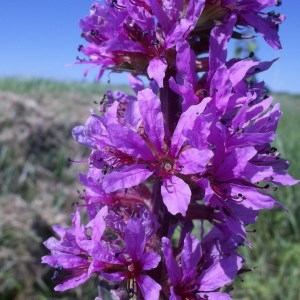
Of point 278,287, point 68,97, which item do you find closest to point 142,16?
point 278,287

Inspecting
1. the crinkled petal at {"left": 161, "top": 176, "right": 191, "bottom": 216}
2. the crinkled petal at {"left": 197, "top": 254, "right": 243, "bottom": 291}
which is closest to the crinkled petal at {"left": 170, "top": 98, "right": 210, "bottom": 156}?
the crinkled petal at {"left": 161, "top": 176, "right": 191, "bottom": 216}

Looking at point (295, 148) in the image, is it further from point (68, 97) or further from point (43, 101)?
point (68, 97)

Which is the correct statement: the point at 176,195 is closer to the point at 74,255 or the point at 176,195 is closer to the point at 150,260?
the point at 150,260

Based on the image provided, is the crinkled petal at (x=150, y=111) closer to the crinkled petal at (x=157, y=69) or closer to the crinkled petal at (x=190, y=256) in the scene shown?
the crinkled petal at (x=157, y=69)

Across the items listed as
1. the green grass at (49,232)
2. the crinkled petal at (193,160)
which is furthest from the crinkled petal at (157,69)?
the green grass at (49,232)

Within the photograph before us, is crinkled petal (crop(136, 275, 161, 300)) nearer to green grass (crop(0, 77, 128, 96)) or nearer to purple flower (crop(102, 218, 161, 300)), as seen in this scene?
purple flower (crop(102, 218, 161, 300))

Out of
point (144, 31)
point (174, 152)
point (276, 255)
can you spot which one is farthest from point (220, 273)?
point (276, 255)

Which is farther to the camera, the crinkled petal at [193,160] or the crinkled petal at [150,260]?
the crinkled petal at [150,260]

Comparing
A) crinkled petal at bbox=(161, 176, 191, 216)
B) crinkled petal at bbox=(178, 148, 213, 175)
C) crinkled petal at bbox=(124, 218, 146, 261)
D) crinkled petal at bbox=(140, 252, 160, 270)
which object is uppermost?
crinkled petal at bbox=(178, 148, 213, 175)
